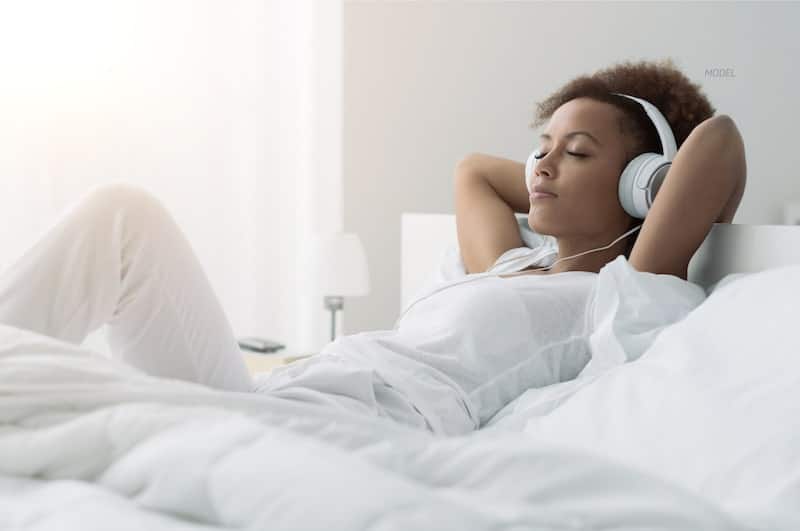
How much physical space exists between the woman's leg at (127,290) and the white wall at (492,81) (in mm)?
1409

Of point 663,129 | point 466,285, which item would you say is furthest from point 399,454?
point 663,129

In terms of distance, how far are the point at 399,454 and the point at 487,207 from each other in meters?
1.40

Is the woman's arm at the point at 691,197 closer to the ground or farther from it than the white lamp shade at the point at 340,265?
farther from it

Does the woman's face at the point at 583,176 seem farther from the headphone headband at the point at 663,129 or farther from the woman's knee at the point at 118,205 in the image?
the woman's knee at the point at 118,205

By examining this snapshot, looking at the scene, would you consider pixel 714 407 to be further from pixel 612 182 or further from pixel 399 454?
pixel 612 182

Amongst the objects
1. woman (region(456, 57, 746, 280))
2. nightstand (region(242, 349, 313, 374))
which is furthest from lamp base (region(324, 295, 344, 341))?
woman (region(456, 57, 746, 280))

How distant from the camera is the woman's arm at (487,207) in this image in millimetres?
1972

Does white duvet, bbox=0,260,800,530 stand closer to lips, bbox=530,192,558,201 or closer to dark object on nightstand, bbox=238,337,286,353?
lips, bbox=530,192,558,201

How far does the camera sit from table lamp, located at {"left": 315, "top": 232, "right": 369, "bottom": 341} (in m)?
2.87

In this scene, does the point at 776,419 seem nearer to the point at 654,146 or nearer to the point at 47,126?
the point at 654,146

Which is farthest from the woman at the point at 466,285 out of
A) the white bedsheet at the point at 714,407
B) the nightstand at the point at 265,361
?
the nightstand at the point at 265,361

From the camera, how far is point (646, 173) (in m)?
1.71

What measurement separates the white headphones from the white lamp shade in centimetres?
114

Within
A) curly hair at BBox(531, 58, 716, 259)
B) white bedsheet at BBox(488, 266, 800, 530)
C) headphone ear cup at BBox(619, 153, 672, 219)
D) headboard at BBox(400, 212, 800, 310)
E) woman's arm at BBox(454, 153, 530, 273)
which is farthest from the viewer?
woman's arm at BBox(454, 153, 530, 273)
